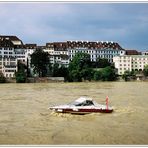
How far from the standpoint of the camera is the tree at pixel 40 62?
1312 cm

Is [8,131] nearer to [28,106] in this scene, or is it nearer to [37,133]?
[37,133]

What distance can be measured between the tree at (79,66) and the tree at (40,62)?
843mm

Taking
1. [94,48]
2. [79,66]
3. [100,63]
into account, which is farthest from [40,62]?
[94,48]

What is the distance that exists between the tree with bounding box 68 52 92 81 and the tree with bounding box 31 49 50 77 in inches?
33.2

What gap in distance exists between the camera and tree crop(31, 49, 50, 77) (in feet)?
43.1

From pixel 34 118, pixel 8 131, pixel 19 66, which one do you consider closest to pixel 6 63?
pixel 19 66

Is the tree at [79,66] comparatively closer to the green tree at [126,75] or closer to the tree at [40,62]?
the tree at [40,62]

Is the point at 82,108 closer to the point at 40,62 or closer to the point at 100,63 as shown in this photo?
the point at 100,63

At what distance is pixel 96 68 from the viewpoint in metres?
13.5

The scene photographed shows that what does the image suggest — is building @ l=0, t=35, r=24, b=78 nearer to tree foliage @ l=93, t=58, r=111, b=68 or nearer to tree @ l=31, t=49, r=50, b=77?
tree @ l=31, t=49, r=50, b=77

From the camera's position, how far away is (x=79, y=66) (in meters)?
11.5

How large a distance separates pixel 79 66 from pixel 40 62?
10.4 ft

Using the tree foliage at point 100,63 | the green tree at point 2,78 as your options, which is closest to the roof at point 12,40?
the tree foliage at point 100,63

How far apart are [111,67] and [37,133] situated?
849 cm
